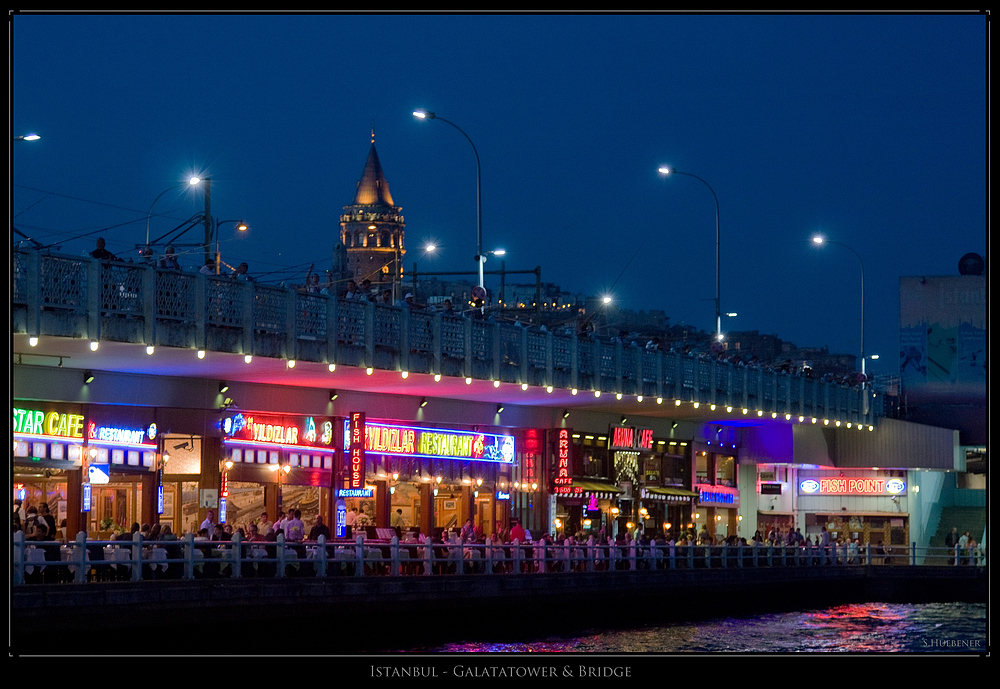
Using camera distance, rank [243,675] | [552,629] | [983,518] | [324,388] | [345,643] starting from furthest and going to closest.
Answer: [983,518]
[324,388]
[552,629]
[345,643]
[243,675]

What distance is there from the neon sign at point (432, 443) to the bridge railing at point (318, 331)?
15.5 ft

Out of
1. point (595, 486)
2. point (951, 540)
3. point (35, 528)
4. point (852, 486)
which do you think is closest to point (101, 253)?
point (35, 528)

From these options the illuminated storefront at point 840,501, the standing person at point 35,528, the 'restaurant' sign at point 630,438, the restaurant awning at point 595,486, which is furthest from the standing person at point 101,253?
the illuminated storefront at point 840,501

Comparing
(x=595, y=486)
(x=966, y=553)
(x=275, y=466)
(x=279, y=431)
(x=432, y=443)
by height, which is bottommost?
(x=966, y=553)

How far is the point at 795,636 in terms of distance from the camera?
41156 millimetres

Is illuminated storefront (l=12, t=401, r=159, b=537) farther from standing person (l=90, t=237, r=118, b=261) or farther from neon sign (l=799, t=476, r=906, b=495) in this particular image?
neon sign (l=799, t=476, r=906, b=495)

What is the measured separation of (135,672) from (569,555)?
16.0m

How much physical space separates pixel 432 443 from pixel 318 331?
11.4 metres

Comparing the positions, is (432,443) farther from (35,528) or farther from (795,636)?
(35,528)

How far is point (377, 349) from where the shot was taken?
37.4 metres

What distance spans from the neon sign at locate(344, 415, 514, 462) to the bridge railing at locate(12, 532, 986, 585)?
431 cm

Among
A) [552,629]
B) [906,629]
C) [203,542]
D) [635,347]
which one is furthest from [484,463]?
[203,542]

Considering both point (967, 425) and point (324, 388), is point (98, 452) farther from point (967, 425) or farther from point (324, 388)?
point (967, 425)

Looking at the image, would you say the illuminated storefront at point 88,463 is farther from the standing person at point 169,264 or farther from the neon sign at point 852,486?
the neon sign at point 852,486
